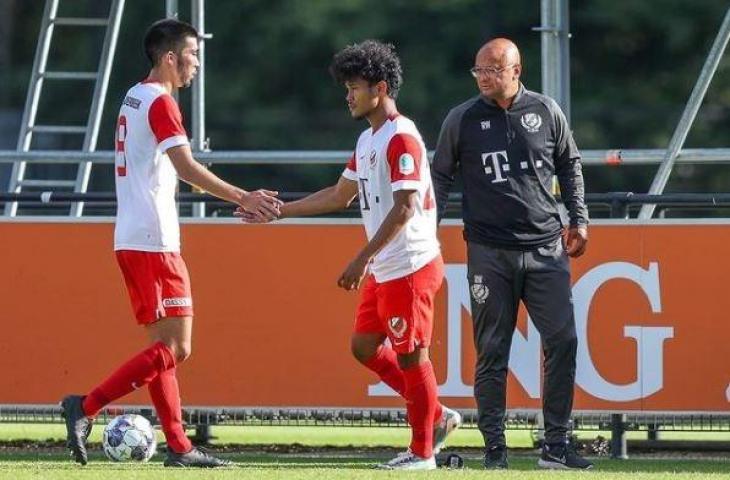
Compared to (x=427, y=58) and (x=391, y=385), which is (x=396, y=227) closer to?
(x=391, y=385)

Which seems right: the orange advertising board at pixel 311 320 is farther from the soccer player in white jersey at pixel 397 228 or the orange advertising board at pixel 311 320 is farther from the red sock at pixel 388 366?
the soccer player in white jersey at pixel 397 228

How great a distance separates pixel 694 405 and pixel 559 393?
1.25 meters

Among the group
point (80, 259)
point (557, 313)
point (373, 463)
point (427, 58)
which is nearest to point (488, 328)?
point (557, 313)

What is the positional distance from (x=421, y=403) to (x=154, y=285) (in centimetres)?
137

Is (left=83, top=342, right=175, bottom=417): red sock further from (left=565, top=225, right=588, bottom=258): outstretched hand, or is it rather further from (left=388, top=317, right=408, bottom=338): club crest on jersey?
(left=565, top=225, right=588, bottom=258): outstretched hand

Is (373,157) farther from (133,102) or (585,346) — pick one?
(585,346)

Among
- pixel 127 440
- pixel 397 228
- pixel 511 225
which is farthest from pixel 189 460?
pixel 511 225

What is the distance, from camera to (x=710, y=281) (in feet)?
34.9

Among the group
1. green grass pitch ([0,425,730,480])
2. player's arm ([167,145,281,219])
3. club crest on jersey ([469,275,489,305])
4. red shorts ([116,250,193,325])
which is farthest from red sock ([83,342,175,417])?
club crest on jersey ([469,275,489,305])

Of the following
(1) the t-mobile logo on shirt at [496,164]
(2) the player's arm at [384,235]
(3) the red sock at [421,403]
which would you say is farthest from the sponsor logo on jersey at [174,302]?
(1) the t-mobile logo on shirt at [496,164]

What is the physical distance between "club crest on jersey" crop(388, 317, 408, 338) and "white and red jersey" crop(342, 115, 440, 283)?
0.20 meters

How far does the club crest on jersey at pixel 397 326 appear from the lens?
9.13 m

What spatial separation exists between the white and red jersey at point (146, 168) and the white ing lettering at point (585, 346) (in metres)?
2.02

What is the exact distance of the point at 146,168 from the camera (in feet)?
30.6
